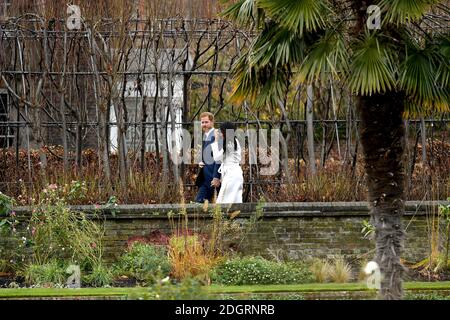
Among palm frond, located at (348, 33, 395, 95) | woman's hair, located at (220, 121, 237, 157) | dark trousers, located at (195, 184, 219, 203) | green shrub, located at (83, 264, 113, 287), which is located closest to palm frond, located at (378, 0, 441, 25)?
palm frond, located at (348, 33, 395, 95)

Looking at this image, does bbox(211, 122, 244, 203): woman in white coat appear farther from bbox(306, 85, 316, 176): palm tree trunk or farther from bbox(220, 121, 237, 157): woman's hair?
bbox(306, 85, 316, 176): palm tree trunk

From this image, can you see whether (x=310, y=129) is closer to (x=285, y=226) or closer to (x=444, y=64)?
(x=285, y=226)

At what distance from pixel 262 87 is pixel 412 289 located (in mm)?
3151

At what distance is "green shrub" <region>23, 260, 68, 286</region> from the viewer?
578 inches

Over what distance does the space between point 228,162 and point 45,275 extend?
146 inches

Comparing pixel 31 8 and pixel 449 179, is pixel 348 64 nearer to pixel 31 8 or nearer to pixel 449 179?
pixel 449 179

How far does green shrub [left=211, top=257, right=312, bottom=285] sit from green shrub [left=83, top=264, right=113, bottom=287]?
145 cm

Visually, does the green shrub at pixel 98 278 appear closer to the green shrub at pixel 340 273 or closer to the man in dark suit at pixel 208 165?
the man in dark suit at pixel 208 165

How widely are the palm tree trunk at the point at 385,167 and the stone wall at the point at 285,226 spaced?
421 centimetres

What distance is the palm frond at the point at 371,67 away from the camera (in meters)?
12.1

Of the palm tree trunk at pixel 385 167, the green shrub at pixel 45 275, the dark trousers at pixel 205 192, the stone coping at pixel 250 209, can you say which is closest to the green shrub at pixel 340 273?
the stone coping at pixel 250 209

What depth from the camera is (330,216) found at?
16.8 meters
